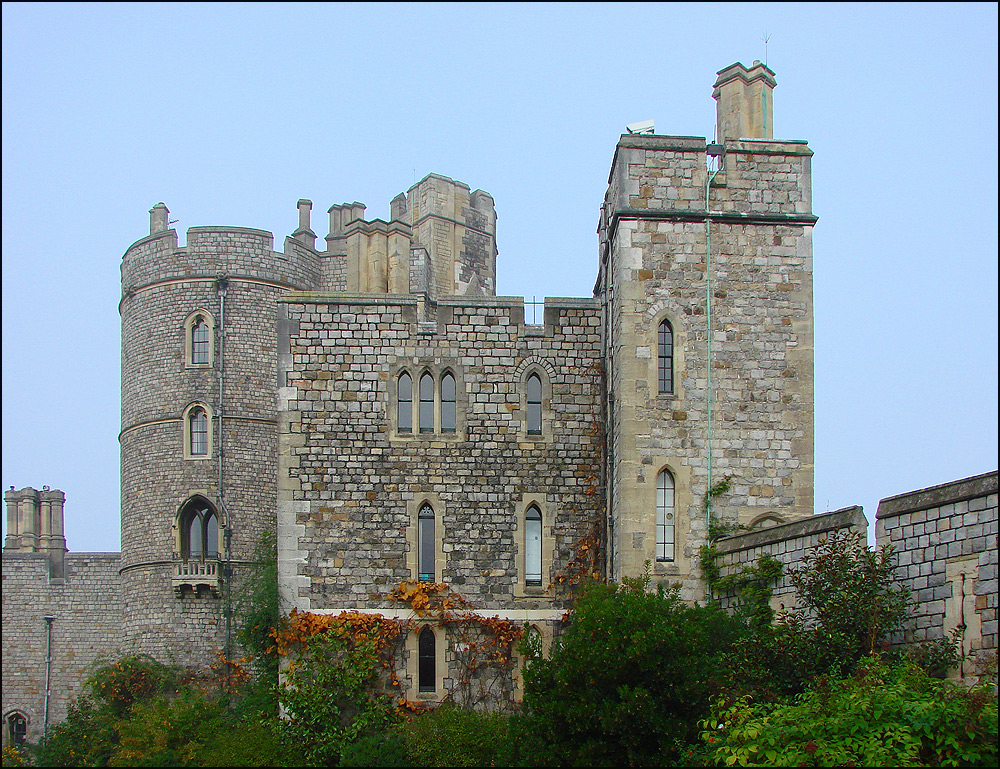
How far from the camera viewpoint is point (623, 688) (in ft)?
44.0

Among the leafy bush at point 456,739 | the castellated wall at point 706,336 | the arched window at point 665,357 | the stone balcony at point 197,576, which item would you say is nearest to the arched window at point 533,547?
the castellated wall at point 706,336

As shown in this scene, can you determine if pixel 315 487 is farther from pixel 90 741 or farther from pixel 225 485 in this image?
pixel 225 485

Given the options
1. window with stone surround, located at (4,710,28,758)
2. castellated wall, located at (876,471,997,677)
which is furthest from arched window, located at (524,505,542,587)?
window with stone surround, located at (4,710,28,758)

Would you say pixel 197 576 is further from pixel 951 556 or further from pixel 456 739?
pixel 951 556

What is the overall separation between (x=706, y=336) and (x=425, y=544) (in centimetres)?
555

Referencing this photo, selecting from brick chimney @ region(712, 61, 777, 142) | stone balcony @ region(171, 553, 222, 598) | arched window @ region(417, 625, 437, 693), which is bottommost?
arched window @ region(417, 625, 437, 693)

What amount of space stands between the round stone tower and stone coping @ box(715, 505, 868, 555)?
13335mm

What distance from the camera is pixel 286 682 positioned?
58.8ft

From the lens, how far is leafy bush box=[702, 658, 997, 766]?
1145 cm

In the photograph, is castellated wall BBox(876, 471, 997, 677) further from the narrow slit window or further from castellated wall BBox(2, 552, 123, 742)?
castellated wall BBox(2, 552, 123, 742)

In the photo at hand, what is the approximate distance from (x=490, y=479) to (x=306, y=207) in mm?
14649

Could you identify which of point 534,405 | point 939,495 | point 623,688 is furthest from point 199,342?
point 939,495

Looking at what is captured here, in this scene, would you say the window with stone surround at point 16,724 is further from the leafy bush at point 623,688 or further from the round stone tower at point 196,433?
the leafy bush at point 623,688

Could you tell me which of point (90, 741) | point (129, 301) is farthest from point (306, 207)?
point (90, 741)
